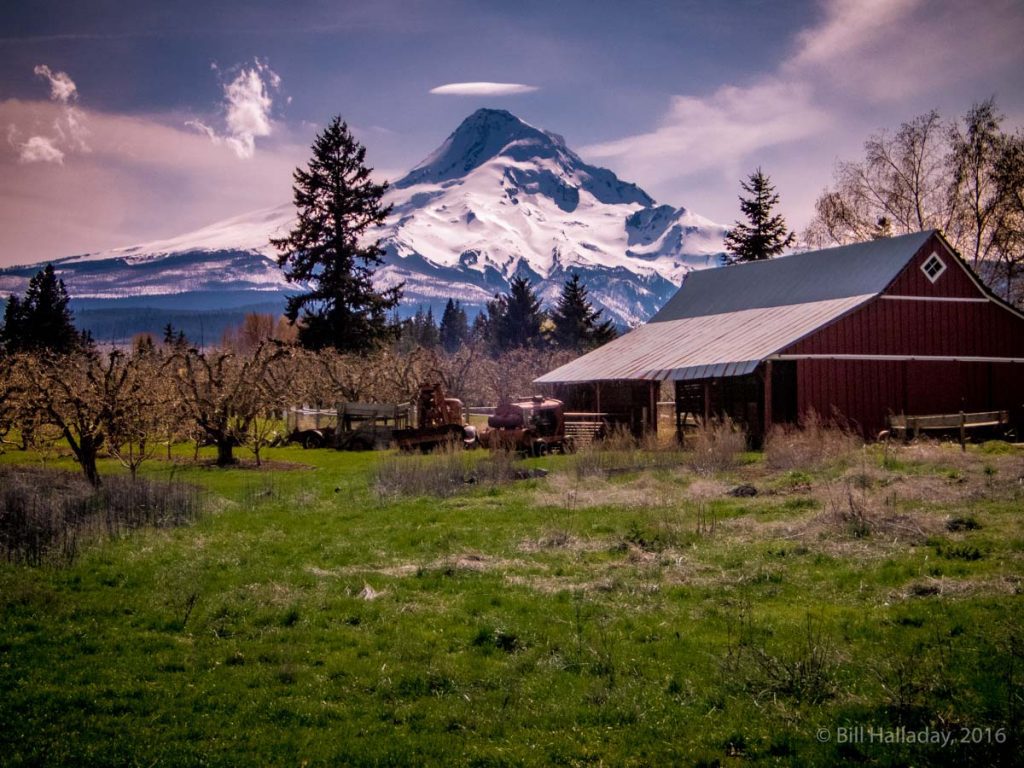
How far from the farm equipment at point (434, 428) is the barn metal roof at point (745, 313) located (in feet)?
19.7

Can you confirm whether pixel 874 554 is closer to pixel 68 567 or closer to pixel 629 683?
pixel 629 683

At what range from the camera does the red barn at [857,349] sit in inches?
1077

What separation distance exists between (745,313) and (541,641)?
28.8 m

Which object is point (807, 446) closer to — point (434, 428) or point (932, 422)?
Answer: point (932, 422)

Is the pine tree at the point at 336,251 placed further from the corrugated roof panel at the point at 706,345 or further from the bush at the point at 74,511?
the bush at the point at 74,511

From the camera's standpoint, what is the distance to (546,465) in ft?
80.1

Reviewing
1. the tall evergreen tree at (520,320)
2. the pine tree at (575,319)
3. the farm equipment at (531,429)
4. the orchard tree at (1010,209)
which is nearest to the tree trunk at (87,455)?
the farm equipment at (531,429)

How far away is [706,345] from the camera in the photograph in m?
31.1

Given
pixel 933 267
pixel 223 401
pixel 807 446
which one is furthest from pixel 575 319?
pixel 807 446

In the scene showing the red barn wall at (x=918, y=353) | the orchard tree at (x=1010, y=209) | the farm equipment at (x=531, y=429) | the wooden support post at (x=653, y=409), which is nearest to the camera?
the red barn wall at (x=918, y=353)

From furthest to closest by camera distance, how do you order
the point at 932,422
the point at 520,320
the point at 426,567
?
the point at 520,320, the point at 932,422, the point at 426,567

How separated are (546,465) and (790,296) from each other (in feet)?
50.0

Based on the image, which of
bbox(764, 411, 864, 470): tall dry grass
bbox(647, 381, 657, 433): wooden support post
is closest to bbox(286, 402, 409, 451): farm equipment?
bbox(647, 381, 657, 433): wooden support post

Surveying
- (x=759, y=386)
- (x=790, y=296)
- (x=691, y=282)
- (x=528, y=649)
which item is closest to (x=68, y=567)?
(x=528, y=649)
